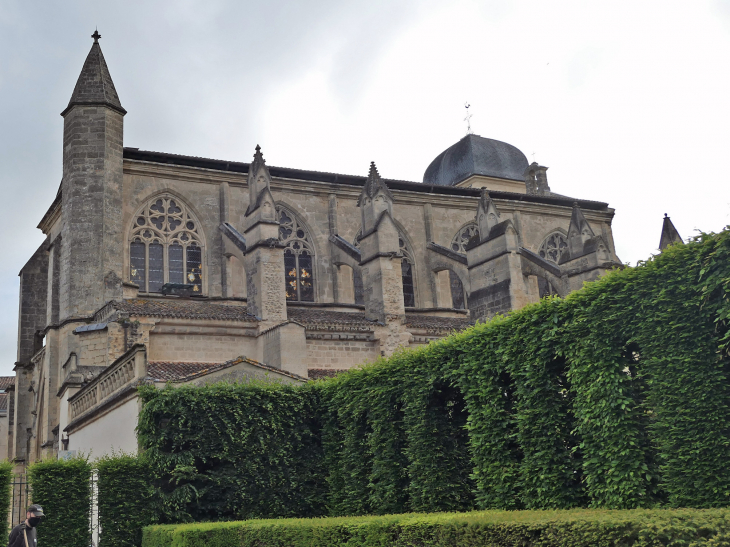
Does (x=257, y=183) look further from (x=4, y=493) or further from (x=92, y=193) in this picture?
(x=4, y=493)

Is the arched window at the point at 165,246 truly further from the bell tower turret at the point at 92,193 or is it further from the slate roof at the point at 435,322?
the slate roof at the point at 435,322

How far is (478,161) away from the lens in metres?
46.9

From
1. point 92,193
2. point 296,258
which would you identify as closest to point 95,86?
point 92,193

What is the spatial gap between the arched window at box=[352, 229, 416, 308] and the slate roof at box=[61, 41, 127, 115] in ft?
35.7

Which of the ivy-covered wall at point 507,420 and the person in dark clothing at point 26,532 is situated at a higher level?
the ivy-covered wall at point 507,420

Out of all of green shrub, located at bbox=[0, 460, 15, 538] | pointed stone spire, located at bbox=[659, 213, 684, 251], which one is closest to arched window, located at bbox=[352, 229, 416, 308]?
pointed stone spire, located at bbox=[659, 213, 684, 251]

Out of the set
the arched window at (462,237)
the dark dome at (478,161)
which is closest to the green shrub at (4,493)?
the arched window at (462,237)

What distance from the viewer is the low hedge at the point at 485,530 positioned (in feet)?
22.1

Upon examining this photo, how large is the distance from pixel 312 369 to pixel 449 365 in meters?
13.0

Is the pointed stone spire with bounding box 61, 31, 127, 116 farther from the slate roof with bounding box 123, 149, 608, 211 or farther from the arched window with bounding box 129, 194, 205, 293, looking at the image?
the arched window with bounding box 129, 194, 205, 293

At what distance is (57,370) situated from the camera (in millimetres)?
25203

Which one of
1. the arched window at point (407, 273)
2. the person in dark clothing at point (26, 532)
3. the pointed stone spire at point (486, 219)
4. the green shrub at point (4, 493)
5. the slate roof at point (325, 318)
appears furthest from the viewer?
the arched window at point (407, 273)

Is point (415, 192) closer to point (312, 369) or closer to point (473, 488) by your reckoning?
point (312, 369)

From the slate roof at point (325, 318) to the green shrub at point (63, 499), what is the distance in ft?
34.2
